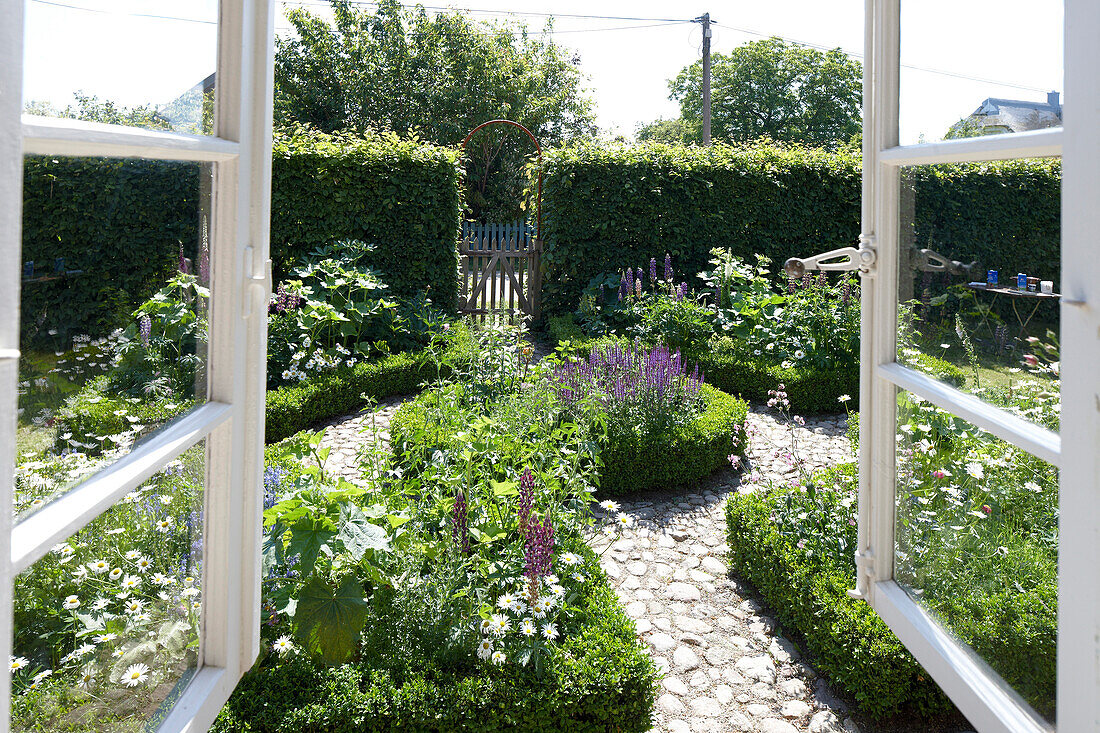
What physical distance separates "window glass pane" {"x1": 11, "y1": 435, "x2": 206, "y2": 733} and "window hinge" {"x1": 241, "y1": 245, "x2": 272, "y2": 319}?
0.28 m

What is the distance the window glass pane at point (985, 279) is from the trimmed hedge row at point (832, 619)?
146 centimetres

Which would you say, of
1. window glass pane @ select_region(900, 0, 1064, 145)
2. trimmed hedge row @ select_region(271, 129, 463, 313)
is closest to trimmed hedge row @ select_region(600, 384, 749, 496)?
window glass pane @ select_region(900, 0, 1064, 145)

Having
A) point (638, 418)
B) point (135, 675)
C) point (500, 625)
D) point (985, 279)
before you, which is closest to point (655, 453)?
point (638, 418)

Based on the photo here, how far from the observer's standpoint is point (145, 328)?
3.64 feet

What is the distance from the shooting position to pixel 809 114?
38.7 meters

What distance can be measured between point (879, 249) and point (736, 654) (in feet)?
6.63

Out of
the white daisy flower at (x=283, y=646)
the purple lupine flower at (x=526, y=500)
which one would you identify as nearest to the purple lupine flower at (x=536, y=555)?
the purple lupine flower at (x=526, y=500)

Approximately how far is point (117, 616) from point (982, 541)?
1494 millimetres

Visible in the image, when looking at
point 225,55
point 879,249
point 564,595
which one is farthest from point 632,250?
point 225,55

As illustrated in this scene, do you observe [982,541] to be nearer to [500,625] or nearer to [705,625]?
[500,625]

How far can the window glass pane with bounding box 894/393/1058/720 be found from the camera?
1.21m

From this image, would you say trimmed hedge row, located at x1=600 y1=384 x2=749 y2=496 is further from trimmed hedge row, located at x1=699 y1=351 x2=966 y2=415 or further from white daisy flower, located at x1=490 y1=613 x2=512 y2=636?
white daisy flower, located at x1=490 y1=613 x2=512 y2=636

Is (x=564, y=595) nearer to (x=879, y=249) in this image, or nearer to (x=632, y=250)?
(x=879, y=249)

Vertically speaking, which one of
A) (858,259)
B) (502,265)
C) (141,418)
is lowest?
(141,418)
